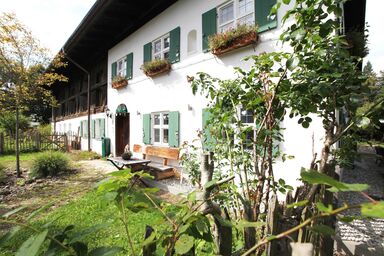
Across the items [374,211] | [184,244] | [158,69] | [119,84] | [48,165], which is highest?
[158,69]

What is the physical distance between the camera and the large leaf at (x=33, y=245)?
1.66 ft

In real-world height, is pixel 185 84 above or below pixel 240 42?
below

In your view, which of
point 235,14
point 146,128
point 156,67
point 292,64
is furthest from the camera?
point 146,128

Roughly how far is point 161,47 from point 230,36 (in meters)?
3.55

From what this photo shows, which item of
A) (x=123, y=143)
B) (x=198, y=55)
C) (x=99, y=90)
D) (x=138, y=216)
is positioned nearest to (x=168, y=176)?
(x=138, y=216)

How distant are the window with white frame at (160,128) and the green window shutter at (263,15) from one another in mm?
4132

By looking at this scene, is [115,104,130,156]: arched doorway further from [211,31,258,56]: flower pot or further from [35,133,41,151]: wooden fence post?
[35,133,41,151]: wooden fence post

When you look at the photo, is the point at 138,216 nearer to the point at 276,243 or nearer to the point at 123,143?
the point at 276,243

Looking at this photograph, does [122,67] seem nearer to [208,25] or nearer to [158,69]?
[158,69]

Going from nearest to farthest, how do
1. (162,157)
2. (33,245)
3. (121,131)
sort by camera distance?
1. (33,245)
2. (162,157)
3. (121,131)

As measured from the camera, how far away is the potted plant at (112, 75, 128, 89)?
10133mm

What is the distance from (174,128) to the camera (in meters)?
7.50

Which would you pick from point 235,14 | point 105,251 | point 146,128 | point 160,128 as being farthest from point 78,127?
point 105,251

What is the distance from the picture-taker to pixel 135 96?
9.73 metres
